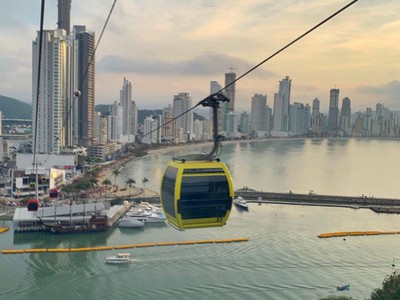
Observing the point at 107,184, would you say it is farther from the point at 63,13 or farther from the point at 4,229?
the point at 63,13

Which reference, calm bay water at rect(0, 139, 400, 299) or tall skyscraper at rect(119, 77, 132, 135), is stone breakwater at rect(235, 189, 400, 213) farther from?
tall skyscraper at rect(119, 77, 132, 135)

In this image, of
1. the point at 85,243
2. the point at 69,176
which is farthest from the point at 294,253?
the point at 69,176

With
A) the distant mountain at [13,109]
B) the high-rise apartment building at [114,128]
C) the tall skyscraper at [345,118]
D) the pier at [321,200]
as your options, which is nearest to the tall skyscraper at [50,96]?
the pier at [321,200]

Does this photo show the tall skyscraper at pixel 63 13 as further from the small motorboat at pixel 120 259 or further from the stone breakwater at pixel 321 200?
the small motorboat at pixel 120 259

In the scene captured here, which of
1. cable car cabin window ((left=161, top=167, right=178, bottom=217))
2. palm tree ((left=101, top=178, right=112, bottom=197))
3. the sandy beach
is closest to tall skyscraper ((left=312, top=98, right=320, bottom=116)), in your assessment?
the sandy beach

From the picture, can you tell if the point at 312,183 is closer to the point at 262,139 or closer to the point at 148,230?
the point at 148,230
